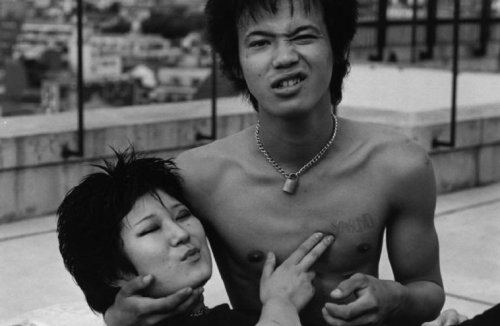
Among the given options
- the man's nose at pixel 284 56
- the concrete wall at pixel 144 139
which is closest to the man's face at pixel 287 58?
→ the man's nose at pixel 284 56

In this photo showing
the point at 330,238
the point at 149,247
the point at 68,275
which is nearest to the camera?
the point at 149,247

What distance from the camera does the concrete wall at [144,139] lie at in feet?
17.0

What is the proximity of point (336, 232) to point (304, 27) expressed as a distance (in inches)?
20.3

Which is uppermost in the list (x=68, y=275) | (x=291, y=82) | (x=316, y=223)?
(x=291, y=82)

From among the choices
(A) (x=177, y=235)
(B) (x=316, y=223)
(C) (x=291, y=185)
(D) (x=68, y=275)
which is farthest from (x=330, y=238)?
(D) (x=68, y=275)

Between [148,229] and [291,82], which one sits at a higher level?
[291,82]

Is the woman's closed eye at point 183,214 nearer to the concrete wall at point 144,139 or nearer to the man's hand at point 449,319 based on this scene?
the man's hand at point 449,319

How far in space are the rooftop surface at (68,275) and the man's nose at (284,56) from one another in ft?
4.38

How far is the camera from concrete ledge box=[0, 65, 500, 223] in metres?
5.18

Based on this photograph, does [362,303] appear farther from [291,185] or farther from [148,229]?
→ [148,229]

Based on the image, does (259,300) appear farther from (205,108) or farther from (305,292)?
(205,108)

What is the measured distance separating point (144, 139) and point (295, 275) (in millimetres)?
3363

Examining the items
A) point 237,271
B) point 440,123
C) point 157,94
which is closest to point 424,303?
point 237,271

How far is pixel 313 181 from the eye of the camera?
255 centimetres
